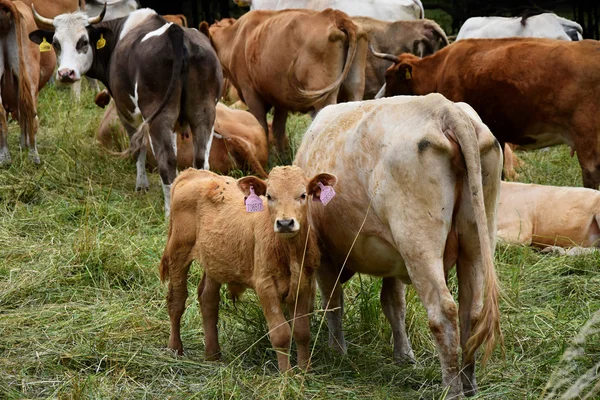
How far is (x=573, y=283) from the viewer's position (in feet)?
21.2

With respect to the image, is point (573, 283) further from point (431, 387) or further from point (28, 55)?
point (28, 55)

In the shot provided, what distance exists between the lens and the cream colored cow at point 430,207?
4.34 m

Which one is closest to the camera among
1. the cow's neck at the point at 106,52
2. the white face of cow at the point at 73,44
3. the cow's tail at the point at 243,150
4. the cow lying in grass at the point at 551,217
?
the cow lying in grass at the point at 551,217

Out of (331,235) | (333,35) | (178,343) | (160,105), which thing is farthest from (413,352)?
(333,35)

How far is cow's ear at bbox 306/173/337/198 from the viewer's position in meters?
4.64

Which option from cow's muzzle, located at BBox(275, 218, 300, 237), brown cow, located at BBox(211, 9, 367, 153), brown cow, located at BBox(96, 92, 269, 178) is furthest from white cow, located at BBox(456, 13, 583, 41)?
cow's muzzle, located at BBox(275, 218, 300, 237)

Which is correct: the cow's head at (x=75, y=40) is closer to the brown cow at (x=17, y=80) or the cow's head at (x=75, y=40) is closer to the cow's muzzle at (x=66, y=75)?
A: the cow's muzzle at (x=66, y=75)

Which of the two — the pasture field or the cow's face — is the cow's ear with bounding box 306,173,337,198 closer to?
the pasture field

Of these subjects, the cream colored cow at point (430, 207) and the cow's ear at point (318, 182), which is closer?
the cream colored cow at point (430, 207)

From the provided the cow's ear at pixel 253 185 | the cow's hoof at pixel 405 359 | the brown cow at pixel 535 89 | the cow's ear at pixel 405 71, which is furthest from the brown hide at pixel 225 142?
the cow's ear at pixel 253 185

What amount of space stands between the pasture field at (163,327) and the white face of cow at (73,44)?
198 centimetres

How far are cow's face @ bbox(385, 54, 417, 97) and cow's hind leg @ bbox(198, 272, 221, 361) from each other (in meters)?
5.47

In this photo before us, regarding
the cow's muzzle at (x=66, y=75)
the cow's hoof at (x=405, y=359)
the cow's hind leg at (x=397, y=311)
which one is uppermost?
the cow's hind leg at (x=397, y=311)

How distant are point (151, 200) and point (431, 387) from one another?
454cm
